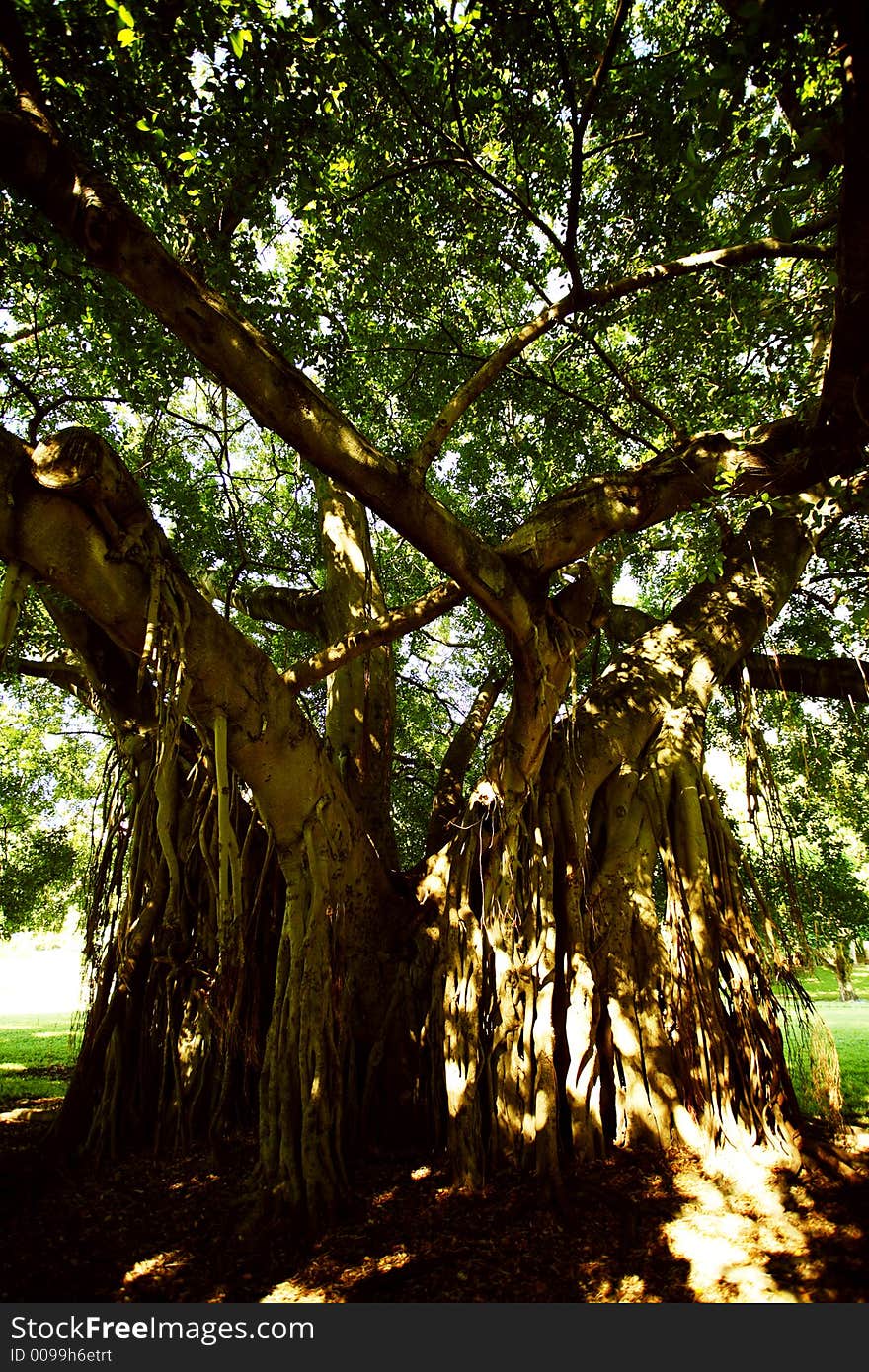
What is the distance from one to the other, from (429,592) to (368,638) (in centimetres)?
70

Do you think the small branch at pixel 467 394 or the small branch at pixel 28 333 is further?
the small branch at pixel 28 333

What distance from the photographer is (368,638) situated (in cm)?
347

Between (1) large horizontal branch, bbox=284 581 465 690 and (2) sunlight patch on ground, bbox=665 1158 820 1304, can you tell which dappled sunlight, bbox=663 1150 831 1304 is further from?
(1) large horizontal branch, bbox=284 581 465 690

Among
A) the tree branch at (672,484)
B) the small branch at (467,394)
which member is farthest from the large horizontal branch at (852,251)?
the small branch at (467,394)

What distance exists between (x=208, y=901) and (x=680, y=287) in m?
5.21

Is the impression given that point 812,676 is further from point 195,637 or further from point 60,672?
point 60,672

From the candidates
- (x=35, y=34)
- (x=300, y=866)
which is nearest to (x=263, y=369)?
(x=35, y=34)

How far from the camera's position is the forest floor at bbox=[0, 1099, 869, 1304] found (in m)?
2.47

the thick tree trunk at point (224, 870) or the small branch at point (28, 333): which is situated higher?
the small branch at point (28, 333)

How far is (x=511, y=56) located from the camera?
3.88m

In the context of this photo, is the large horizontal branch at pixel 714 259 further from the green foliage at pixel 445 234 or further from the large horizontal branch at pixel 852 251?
the large horizontal branch at pixel 852 251

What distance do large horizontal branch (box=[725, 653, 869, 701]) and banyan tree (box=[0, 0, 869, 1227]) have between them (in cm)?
4

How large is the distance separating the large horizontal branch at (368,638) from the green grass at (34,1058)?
2919 mm

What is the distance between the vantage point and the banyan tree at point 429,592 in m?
2.75
